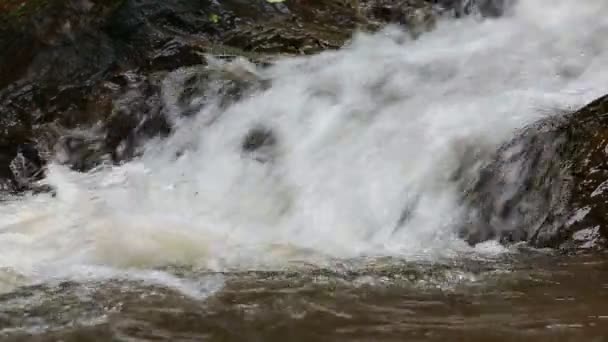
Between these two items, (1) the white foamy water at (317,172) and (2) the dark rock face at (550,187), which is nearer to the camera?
(2) the dark rock face at (550,187)

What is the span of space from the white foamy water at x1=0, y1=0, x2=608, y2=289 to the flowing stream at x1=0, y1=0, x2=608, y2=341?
2cm

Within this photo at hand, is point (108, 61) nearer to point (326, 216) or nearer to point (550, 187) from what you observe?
point (326, 216)

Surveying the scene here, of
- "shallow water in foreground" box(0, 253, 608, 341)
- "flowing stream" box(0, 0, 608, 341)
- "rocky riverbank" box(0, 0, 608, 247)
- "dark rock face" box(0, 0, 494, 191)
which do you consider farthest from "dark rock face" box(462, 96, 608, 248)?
"dark rock face" box(0, 0, 494, 191)

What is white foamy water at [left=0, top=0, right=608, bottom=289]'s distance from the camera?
195 inches

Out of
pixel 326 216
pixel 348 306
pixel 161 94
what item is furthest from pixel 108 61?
pixel 348 306

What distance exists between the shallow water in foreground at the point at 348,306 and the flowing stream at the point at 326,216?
0.04 ft

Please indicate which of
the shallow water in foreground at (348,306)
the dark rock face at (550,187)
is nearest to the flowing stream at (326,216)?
the shallow water in foreground at (348,306)

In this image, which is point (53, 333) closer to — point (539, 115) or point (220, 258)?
point (220, 258)

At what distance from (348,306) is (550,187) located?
1.74m

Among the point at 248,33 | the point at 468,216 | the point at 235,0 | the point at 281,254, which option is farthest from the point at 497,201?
the point at 235,0

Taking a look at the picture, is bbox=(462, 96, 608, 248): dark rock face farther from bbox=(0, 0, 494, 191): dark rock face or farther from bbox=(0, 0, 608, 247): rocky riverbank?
bbox=(0, 0, 494, 191): dark rock face

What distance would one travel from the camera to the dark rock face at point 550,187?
4.46 metres

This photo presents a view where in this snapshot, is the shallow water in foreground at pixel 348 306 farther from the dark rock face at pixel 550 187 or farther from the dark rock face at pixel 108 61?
the dark rock face at pixel 108 61

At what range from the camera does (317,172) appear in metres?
5.91
